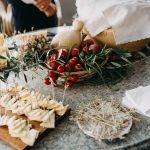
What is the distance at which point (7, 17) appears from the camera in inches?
95.5

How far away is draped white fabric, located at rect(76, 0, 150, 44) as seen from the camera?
4.58ft

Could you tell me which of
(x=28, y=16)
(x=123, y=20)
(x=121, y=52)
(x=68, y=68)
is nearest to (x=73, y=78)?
(x=68, y=68)

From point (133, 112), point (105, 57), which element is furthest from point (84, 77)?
point (133, 112)

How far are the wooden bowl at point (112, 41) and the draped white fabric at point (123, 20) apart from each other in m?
0.02

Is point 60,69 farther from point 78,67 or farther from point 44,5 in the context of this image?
point 44,5

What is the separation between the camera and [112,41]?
1.41 m

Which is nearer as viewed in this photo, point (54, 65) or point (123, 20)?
point (54, 65)

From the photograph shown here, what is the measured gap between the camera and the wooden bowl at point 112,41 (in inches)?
55.2

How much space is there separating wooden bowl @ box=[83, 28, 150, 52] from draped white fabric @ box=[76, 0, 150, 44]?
17 mm

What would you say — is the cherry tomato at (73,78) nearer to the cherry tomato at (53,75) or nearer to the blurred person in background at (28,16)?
the cherry tomato at (53,75)

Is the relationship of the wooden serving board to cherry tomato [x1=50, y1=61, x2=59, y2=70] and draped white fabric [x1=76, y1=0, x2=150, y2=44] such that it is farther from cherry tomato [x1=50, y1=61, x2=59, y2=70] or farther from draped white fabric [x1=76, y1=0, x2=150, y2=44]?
draped white fabric [x1=76, y1=0, x2=150, y2=44]

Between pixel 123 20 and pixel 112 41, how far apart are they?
0.09 meters

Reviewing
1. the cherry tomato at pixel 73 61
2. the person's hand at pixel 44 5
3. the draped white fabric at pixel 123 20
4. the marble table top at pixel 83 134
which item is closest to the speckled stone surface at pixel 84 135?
the marble table top at pixel 83 134

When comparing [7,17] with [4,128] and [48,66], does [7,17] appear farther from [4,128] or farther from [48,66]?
[4,128]
